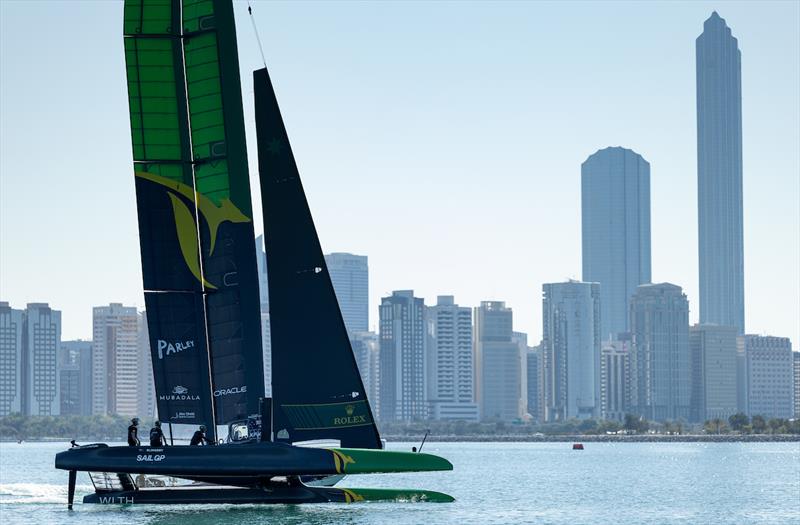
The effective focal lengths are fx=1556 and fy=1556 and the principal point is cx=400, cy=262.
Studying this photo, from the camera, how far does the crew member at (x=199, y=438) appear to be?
37125mm

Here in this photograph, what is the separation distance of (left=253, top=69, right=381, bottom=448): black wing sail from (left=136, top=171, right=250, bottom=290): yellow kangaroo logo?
931 millimetres

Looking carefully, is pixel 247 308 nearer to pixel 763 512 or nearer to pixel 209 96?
pixel 209 96

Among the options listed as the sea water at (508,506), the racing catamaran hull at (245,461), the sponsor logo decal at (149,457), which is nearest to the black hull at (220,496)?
the sea water at (508,506)

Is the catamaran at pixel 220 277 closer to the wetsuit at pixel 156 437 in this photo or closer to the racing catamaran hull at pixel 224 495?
the racing catamaran hull at pixel 224 495

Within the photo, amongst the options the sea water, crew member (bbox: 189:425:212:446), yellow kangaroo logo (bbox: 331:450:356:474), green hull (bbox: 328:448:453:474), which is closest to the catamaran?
crew member (bbox: 189:425:212:446)

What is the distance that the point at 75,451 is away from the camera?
36781mm

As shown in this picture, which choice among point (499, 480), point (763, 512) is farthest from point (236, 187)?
point (499, 480)

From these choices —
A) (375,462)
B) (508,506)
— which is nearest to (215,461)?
(375,462)

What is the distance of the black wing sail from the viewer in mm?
37312

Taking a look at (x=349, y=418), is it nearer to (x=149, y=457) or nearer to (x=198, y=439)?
(x=198, y=439)

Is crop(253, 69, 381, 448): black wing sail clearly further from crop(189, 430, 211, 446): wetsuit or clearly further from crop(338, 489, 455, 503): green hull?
crop(338, 489, 455, 503): green hull

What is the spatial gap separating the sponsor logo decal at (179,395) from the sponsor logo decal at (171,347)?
0.85m

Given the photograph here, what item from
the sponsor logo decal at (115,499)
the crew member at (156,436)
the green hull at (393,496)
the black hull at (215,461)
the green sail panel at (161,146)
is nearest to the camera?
the black hull at (215,461)

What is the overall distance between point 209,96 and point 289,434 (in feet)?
27.1
